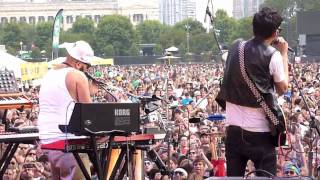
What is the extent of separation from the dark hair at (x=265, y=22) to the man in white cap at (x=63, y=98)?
1.45 meters

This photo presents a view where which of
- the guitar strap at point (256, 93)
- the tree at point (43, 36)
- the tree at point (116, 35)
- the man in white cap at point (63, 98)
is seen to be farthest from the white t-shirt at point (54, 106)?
the tree at point (116, 35)

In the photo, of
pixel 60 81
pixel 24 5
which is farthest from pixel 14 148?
pixel 24 5

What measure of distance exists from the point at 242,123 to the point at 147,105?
1613 mm

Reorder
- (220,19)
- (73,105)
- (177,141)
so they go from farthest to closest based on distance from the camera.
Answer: (220,19)
(177,141)
(73,105)

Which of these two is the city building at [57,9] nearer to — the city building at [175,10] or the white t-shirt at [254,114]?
the city building at [175,10]

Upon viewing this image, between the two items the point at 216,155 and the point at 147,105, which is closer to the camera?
the point at 147,105

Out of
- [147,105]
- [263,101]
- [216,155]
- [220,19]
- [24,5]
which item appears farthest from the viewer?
[24,5]

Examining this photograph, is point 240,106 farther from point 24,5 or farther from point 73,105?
point 24,5

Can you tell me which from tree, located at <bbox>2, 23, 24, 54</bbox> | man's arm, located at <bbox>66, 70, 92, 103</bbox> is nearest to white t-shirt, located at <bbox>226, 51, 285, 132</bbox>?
man's arm, located at <bbox>66, 70, 92, 103</bbox>

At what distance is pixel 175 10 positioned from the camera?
152 metres

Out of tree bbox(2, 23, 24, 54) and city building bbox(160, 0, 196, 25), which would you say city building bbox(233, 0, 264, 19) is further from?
tree bbox(2, 23, 24, 54)

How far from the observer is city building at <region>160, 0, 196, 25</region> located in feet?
414

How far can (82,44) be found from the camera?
7645 millimetres

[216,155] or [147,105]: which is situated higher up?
[147,105]
